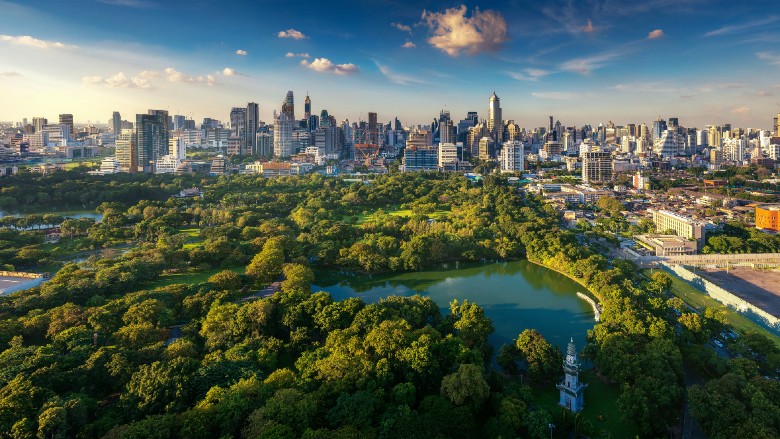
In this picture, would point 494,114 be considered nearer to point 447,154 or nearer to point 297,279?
point 447,154

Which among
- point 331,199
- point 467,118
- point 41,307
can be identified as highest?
point 467,118

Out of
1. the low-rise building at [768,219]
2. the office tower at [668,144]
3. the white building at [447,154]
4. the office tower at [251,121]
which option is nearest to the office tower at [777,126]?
the office tower at [668,144]

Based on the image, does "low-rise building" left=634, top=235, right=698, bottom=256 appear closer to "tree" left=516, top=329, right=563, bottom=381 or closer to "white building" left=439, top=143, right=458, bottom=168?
"tree" left=516, top=329, right=563, bottom=381

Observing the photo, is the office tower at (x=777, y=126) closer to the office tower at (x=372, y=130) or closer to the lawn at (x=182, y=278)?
the office tower at (x=372, y=130)

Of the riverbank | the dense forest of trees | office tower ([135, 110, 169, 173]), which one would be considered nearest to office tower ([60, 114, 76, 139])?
office tower ([135, 110, 169, 173])

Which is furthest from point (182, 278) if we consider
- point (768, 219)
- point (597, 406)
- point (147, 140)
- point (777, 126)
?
point (777, 126)

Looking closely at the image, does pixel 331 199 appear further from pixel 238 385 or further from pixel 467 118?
pixel 467 118

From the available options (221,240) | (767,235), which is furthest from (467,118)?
(221,240)
